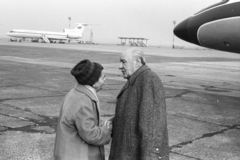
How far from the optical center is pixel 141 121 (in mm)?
3221

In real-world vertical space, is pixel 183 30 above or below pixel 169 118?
above

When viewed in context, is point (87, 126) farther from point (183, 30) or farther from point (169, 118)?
point (183, 30)

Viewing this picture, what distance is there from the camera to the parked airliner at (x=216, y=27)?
960 centimetres

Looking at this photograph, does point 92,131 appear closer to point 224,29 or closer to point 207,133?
point 207,133

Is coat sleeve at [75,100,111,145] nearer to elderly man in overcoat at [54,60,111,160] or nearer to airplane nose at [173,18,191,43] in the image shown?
elderly man in overcoat at [54,60,111,160]

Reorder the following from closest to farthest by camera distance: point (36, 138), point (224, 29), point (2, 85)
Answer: point (36, 138), point (224, 29), point (2, 85)

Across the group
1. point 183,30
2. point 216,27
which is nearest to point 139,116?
point 216,27

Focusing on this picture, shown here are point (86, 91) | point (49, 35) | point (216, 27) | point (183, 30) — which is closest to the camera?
point (86, 91)

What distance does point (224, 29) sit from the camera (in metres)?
9.78

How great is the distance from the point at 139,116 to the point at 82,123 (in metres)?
0.48

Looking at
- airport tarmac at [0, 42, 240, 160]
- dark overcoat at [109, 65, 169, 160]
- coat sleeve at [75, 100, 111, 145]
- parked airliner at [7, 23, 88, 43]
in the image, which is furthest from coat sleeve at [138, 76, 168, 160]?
parked airliner at [7, 23, 88, 43]

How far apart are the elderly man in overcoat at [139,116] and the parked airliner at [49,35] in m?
88.5

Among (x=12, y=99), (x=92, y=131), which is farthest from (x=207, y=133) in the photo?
(x=12, y=99)

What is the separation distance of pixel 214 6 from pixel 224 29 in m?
0.82
